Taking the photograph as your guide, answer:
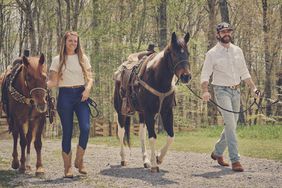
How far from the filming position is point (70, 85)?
25.6 ft

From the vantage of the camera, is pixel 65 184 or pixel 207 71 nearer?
pixel 65 184

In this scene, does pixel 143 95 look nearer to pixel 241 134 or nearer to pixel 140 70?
pixel 140 70

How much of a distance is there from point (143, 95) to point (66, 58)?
1586 mm

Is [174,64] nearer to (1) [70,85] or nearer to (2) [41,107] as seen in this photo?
(1) [70,85]

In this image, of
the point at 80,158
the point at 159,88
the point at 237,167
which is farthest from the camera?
the point at 159,88

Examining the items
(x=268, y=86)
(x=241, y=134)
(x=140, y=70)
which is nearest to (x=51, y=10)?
(x=268, y=86)

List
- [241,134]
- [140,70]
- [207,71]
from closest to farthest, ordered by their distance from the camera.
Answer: [207,71]
[140,70]
[241,134]

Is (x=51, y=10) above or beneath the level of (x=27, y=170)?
above

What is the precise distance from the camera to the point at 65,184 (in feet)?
23.6

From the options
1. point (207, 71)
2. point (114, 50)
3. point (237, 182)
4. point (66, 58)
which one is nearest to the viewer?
point (237, 182)

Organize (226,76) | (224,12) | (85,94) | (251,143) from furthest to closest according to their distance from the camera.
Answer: (224,12) → (251,143) → (226,76) → (85,94)

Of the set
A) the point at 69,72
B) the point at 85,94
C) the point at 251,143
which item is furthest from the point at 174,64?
the point at 251,143

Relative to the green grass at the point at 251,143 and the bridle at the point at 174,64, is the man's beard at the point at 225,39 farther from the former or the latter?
the green grass at the point at 251,143

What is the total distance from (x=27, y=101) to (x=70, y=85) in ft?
3.00
